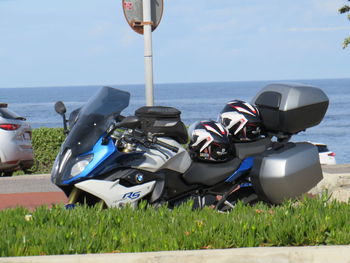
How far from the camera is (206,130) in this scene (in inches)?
280

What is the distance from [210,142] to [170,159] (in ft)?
1.56

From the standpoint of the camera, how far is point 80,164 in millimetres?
6305

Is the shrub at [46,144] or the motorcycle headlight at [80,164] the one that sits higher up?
the motorcycle headlight at [80,164]

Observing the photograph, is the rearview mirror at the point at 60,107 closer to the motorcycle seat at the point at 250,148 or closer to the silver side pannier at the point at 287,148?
the motorcycle seat at the point at 250,148

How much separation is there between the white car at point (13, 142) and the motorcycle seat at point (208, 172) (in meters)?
7.48

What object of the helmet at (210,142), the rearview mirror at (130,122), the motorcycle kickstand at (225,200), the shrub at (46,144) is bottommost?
the shrub at (46,144)

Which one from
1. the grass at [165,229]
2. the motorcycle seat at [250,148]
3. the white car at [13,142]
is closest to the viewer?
the grass at [165,229]

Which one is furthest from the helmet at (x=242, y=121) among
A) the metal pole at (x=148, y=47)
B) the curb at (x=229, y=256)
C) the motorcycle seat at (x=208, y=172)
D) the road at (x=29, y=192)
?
the metal pole at (x=148, y=47)

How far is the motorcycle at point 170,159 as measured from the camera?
6.37 meters

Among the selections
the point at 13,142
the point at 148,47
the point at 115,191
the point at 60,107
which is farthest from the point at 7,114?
the point at 115,191

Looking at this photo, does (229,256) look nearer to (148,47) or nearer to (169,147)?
(169,147)

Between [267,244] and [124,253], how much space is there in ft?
3.59

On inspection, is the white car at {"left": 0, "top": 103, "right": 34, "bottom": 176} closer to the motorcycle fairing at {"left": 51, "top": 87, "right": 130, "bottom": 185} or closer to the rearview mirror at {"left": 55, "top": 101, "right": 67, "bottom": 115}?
the rearview mirror at {"left": 55, "top": 101, "right": 67, "bottom": 115}

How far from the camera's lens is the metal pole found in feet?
40.2
